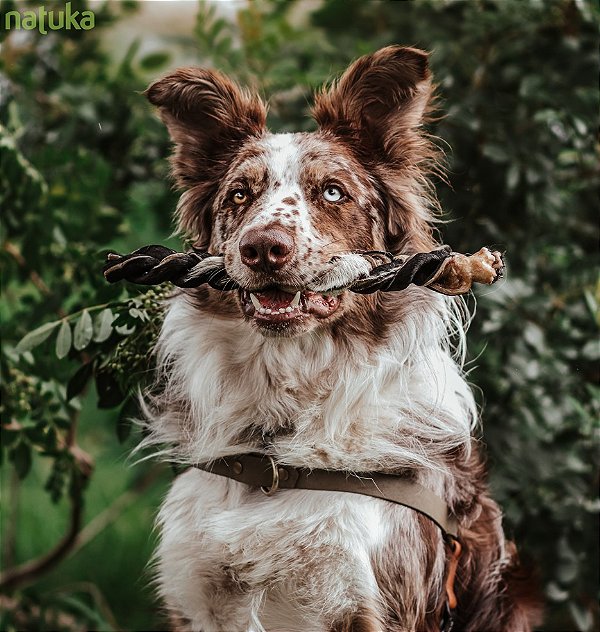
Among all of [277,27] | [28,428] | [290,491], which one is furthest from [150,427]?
[277,27]

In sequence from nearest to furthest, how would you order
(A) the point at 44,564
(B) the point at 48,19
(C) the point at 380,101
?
1. (C) the point at 380,101
2. (B) the point at 48,19
3. (A) the point at 44,564

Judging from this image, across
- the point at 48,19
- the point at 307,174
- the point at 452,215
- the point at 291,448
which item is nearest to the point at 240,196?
the point at 307,174

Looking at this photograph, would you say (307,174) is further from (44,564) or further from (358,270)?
(44,564)

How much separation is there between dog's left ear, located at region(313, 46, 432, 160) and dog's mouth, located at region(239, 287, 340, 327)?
54 centimetres

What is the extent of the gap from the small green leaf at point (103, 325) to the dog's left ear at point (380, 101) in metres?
0.84

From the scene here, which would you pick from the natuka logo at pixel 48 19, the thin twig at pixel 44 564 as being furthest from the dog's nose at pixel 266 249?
the thin twig at pixel 44 564

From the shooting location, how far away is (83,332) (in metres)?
2.45

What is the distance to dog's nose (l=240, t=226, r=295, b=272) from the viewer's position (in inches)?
77.1

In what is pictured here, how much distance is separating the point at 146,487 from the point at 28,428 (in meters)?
1.97

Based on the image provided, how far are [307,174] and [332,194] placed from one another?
87 mm

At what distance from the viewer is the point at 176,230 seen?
260cm

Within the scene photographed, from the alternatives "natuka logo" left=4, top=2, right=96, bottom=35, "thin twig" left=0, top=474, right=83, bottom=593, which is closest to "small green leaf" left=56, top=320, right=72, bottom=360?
"thin twig" left=0, top=474, right=83, bottom=593

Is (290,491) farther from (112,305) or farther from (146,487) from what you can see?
(146,487)

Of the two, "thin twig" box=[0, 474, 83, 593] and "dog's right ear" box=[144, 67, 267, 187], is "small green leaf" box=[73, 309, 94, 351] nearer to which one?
"dog's right ear" box=[144, 67, 267, 187]
